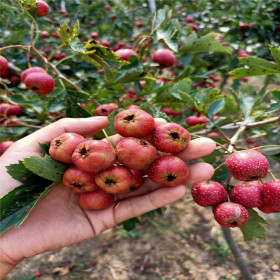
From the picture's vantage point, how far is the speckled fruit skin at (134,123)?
3.92 ft

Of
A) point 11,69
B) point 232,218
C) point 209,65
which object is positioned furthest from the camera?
point 209,65

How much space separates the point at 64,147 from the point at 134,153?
1.03 ft

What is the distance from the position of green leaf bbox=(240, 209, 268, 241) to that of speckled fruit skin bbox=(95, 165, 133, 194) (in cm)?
65

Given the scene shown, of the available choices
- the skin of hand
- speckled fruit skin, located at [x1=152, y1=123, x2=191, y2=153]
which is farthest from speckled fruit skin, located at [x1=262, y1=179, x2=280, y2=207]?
speckled fruit skin, located at [x1=152, y1=123, x2=191, y2=153]

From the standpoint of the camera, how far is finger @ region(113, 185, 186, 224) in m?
1.34

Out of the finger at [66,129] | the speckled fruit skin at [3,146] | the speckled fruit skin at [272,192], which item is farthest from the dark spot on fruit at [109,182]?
the speckled fruit skin at [3,146]

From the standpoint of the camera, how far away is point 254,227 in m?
1.41

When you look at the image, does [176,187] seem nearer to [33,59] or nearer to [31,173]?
[31,173]

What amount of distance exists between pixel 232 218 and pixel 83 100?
1146mm

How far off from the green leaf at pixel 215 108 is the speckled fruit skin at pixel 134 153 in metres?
0.70

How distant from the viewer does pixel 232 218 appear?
1.20 meters

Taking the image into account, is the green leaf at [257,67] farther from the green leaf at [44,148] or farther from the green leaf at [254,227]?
the green leaf at [44,148]

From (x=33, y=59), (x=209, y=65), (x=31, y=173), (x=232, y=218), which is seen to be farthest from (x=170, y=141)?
(x=209, y=65)

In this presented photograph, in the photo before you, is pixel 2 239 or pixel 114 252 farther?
pixel 114 252
